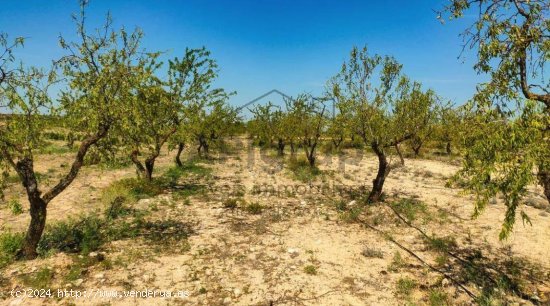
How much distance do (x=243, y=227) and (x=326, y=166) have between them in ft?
60.0

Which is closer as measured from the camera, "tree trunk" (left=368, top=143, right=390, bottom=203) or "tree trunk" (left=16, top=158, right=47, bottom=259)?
"tree trunk" (left=16, top=158, right=47, bottom=259)

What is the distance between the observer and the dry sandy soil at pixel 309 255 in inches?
353

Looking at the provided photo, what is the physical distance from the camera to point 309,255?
37.2ft

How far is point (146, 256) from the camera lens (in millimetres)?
10898

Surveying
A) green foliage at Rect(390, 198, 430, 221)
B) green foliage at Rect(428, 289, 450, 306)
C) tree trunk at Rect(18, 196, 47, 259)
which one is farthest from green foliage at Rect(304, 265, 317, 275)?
tree trunk at Rect(18, 196, 47, 259)

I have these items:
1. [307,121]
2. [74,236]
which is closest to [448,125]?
[307,121]

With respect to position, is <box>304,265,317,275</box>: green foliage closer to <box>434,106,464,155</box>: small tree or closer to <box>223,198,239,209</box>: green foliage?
<box>223,198,239,209</box>: green foliage

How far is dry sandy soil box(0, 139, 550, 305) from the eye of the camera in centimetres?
897

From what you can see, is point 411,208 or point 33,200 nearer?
point 33,200

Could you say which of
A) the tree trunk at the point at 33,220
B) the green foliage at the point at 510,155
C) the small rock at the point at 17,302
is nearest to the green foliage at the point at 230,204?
the tree trunk at the point at 33,220

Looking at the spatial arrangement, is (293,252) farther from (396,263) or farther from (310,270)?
(396,263)

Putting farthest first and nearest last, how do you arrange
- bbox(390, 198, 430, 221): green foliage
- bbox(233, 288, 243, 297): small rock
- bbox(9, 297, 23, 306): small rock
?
bbox(390, 198, 430, 221): green foliage < bbox(233, 288, 243, 297): small rock < bbox(9, 297, 23, 306): small rock

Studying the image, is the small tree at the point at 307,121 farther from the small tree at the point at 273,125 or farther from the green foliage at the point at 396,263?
the green foliage at the point at 396,263

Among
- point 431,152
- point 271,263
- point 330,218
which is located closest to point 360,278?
point 271,263
